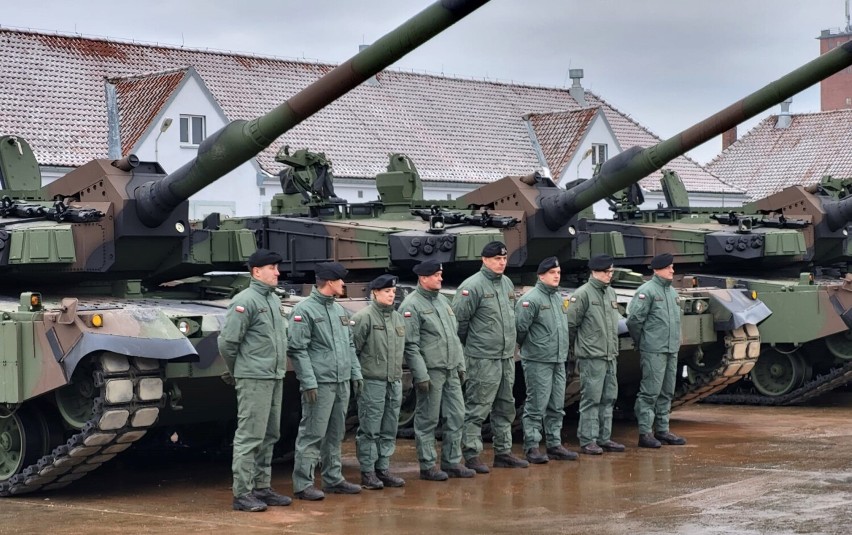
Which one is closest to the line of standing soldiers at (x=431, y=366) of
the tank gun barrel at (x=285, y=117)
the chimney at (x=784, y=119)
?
the tank gun barrel at (x=285, y=117)

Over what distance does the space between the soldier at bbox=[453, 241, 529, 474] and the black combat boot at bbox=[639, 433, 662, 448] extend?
1920mm

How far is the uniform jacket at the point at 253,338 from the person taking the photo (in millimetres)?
11359

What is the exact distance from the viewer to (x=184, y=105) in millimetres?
33219

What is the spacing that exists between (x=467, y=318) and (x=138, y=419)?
3069mm

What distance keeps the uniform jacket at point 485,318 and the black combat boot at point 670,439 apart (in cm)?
258

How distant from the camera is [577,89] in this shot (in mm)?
47656

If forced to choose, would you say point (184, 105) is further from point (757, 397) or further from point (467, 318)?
point (467, 318)

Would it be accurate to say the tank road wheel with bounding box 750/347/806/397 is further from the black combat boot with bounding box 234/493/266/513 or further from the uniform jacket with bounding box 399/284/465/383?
the black combat boot with bounding box 234/493/266/513

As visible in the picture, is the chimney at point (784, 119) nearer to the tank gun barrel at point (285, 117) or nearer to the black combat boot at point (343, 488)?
the tank gun barrel at point (285, 117)

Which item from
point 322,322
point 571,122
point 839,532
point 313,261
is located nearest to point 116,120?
point 571,122

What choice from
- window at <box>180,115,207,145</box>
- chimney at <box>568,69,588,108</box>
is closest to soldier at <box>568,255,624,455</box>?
window at <box>180,115,207,145</box>

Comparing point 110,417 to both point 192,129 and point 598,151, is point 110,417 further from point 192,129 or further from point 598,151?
point 598,151

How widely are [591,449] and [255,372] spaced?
14.0ft

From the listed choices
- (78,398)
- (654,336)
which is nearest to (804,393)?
(654,336)
